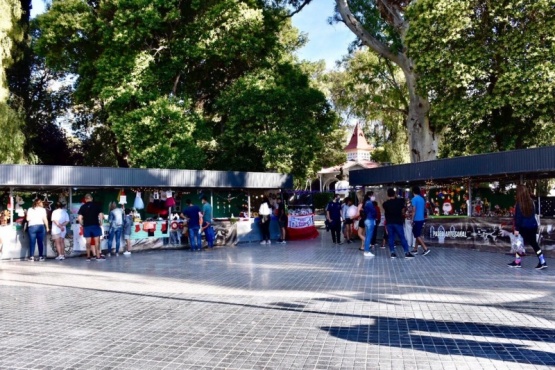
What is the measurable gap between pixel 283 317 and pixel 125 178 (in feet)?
38.0

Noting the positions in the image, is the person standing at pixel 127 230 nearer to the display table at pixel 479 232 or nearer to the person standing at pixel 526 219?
the display table at pixel 479 232

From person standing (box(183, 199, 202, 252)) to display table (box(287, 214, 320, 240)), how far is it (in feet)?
15.6

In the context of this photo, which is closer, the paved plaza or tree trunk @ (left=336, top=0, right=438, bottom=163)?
the paved plaza

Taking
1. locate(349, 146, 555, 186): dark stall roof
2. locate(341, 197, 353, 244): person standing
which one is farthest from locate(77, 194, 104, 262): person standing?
locate(349, 146, 555, 186): dark stall roof

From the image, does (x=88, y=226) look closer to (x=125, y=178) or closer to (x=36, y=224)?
(x=36, y=224)

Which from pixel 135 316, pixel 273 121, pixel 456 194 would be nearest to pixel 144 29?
pixel 273 121

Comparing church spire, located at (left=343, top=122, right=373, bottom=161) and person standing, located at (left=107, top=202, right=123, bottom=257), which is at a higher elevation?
church spire, located at (left=343, top=122, right=373, bottom=161)

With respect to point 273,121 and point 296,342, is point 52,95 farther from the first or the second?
point 296,342

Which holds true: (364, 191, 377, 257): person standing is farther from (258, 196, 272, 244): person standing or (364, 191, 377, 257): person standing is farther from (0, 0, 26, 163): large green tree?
(0, 0, 26, 163): large green tree

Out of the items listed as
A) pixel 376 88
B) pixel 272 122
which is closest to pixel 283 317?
pixel 272 122

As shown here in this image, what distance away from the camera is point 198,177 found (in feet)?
63.2

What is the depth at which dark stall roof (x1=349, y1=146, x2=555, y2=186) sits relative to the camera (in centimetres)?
1419

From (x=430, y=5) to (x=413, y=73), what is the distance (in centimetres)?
371

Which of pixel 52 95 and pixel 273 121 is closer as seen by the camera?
pixel 273 121
